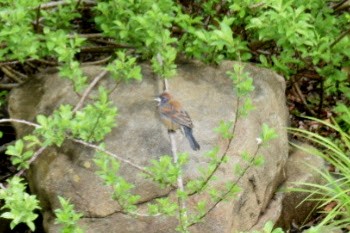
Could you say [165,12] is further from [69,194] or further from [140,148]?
[69,194]

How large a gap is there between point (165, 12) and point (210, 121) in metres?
0.76

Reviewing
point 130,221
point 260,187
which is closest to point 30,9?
point 130,221

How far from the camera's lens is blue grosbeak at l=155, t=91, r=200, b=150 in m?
4.18

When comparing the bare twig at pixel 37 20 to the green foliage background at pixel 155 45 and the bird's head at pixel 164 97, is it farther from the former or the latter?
the bird's head at pixel 164 97

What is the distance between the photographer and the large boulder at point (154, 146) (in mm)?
4012

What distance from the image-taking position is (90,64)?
196 inches

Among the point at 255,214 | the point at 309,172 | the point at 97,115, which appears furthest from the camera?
the point at 309,172

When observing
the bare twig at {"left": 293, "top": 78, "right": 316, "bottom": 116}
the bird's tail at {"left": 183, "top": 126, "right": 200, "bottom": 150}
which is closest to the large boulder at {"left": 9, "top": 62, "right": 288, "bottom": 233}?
the bird's tail at {"left": 183, "top": 126, "right": 200, "bottom": 150}

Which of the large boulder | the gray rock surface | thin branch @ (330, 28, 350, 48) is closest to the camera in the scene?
the large boulder

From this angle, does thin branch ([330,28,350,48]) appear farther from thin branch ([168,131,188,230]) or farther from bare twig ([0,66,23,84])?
bare twig ([0,66,23,84])

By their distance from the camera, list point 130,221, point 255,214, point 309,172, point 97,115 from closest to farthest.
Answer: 1. point 97,115
2. point 130,221
3. point 255,214
4. point 309,172

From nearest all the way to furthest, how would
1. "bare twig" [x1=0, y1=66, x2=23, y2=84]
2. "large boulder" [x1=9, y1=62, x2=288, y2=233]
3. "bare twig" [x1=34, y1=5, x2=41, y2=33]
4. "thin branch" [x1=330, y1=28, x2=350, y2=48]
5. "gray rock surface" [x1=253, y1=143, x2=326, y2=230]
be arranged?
"large boulder" [x1=9, y1=62, x2=288, y2=233] → "bare twig" [x1=34, y1=5, x2=41, y2=33] → "gray rock surface" [x1=253, y1=143, x2=326, y2=230] → "thin branch" [x1=330, y1=28, x2=350, y2=48] → "bare twig" [x1=0, y1=66, x2=23, y2=84]

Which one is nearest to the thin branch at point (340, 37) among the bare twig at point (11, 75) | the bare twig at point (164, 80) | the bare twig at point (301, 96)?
the bare twig at point (301, 96)

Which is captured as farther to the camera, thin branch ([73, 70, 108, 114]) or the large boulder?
thin branch ([73, 70, 108, 114])
